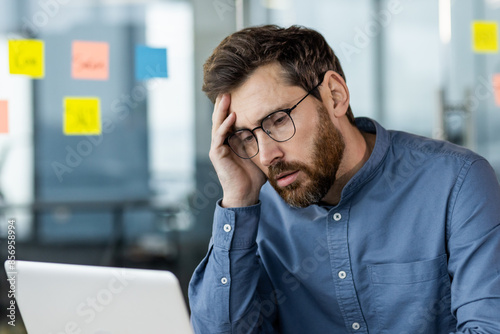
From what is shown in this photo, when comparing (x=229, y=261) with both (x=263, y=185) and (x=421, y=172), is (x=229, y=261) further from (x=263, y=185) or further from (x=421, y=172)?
(x=421, y=172)

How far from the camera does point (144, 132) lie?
237 cm

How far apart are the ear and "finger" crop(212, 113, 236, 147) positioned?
216mm

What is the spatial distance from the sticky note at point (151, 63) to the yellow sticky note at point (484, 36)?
161 centimetres

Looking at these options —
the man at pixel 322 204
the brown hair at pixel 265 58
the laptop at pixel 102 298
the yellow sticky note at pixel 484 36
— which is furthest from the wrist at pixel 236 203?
the yellow sticky note at pixel 484 36

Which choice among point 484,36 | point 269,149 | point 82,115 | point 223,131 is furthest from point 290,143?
point 484,36

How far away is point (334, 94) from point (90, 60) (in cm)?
129

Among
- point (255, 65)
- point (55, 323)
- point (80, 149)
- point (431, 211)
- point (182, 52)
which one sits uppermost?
point (182, 52)

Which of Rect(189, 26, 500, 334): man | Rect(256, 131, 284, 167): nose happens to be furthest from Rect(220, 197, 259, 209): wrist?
Rect(256, 131, 284, 167): nose

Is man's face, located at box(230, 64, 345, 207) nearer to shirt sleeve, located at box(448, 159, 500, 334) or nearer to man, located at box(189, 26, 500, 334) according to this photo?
man, located at box(189, 26, 500, 334)

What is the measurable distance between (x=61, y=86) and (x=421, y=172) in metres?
1.56

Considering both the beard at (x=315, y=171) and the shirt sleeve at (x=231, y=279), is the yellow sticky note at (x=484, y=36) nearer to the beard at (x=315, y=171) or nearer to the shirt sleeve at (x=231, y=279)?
the beard at (x=315, y=171)

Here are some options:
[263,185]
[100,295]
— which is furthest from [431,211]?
[100,295]

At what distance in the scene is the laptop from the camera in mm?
867

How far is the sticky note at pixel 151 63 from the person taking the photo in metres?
2.12
